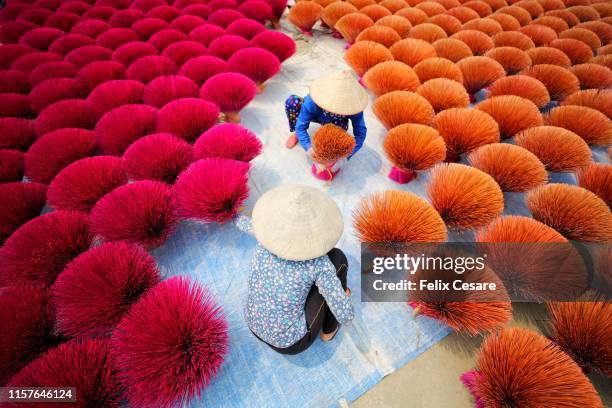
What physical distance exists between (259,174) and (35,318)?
824 mm

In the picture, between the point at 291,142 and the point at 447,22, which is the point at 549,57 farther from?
the point at 291,142

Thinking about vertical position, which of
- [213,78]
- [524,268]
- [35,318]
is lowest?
[35,318]

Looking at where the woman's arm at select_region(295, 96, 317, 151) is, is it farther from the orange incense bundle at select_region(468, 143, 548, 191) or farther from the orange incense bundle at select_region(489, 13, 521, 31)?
the orange incense bundle at select_region(489, 13, 521, 31)

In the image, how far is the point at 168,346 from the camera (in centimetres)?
67

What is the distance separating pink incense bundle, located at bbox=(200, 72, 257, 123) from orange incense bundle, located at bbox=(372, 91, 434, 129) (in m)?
0.58

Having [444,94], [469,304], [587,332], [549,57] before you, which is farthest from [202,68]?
[549,57]

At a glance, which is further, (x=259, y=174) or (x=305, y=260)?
(x=259, y=174)

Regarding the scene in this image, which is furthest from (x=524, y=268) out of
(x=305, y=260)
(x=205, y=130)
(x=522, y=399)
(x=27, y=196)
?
(x=27, y=196)

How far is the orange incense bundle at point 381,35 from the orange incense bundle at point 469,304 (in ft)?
4.65

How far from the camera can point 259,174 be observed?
1.28 metres

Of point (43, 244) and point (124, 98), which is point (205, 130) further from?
point (43, 244)

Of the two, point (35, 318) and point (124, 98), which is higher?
point (124, 98)

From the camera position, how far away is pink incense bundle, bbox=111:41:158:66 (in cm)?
149

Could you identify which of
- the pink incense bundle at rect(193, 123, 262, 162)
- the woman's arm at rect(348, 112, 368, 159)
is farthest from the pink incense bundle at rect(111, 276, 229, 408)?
the woman's arm at rect(348, 112, 368, 159)
